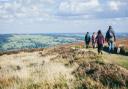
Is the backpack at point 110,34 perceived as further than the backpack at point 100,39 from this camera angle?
Yes

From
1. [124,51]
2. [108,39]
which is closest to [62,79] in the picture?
[108,39]

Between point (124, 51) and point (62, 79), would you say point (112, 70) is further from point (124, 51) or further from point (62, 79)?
point (124, 51)

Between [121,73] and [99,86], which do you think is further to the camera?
[121,73]

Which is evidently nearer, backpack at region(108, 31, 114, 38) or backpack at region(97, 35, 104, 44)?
backpack at region(97, 35, 104, 44)

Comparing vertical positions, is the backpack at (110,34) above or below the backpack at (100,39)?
above

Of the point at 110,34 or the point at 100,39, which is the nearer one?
the point at 100,39

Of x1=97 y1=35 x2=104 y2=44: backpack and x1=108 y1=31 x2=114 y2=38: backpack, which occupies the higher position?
x1=108 y1=31 x2=114 y2=38: backpack

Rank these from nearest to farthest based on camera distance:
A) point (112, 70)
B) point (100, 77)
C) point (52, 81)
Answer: point (52, 81) < point (100, 77) < point (112, 70)

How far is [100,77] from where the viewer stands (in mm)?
17516

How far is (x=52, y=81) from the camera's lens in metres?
16.0

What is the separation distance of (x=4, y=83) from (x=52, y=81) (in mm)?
2260

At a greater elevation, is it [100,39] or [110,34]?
[110,34]

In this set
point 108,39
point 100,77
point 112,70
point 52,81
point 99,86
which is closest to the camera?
point 99,86

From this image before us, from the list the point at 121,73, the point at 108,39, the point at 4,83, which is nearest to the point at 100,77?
the point at 121,73
